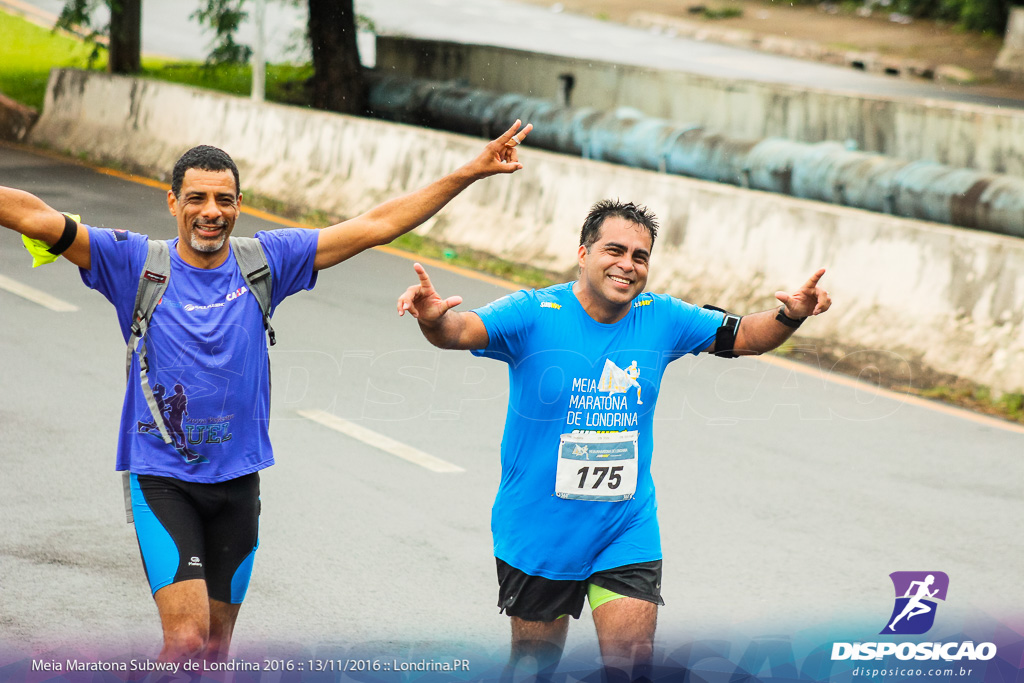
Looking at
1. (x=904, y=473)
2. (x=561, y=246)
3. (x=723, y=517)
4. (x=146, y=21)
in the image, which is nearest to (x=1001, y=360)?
(x=904, y=473)

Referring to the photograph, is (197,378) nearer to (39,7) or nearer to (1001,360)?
(1001,360)

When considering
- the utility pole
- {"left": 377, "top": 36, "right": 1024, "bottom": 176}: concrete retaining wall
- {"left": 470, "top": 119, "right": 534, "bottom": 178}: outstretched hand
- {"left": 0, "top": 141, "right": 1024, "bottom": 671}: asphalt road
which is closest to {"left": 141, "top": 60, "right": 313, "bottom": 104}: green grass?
{"left": 377, "top": 36, "right": 1024, "bottom": 176}: concrete retaining wall

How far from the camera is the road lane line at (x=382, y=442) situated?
26.3 ft

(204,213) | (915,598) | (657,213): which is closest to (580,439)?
(204,213)

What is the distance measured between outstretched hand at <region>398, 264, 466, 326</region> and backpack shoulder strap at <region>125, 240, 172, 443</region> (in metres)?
0.83

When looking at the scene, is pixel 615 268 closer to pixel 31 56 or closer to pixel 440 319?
pixel 440 319

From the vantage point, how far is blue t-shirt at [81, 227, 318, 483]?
4391 millimetres

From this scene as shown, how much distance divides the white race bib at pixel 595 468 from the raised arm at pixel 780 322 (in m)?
0.57

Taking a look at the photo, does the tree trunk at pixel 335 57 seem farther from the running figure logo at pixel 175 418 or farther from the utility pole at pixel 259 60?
the running figure logo at pixel 175 418

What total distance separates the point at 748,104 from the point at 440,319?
14.8 m

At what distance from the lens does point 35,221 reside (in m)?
4.35

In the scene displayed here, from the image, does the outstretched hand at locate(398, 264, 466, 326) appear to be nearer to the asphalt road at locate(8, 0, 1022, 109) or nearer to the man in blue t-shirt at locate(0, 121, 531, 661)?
the man in blue t-shirt at locate(0, 121, 531, 661)

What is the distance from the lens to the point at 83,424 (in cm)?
835

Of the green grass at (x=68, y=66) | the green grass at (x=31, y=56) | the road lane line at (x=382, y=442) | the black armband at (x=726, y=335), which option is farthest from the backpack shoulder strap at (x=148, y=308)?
the green grass at (x=31, y=56)
